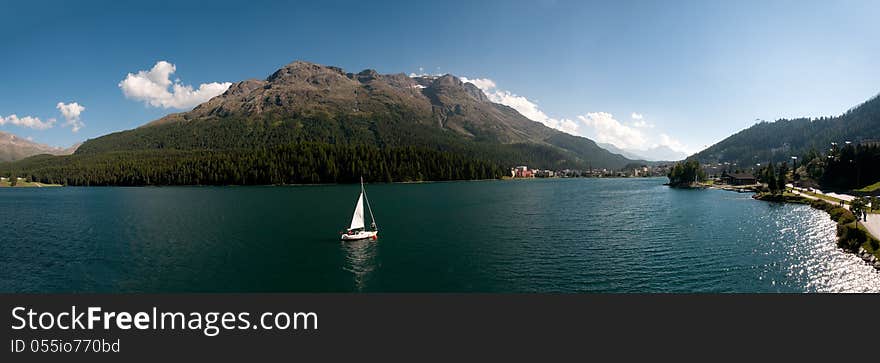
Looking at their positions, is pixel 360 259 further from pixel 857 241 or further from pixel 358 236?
pixel 857 241

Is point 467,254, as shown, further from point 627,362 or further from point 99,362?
point 99,362

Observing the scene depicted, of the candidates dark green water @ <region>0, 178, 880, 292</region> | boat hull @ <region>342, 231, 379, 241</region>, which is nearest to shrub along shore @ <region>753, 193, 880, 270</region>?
dark green water @ <region>0, 178, 880, 292</region>

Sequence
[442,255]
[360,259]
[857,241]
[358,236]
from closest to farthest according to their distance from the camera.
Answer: [360,259], [442,255], [857,241], [358,236]

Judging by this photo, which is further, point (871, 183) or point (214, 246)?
point (871, 183)

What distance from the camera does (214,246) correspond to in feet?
184

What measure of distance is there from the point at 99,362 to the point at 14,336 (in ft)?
23.0

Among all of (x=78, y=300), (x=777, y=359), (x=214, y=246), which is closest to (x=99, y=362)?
(x=78, y=300)

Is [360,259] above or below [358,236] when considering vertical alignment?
below

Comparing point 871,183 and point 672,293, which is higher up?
point 871,183

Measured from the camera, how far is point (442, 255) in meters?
49.8

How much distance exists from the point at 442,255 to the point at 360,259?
1000 centimetres

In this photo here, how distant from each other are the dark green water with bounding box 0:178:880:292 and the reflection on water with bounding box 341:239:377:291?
5.7 inches

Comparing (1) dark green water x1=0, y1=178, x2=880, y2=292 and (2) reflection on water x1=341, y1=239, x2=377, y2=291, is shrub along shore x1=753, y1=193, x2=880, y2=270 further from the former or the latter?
(2) reflection on water x1=341, y1=239, x2=377, y2=291

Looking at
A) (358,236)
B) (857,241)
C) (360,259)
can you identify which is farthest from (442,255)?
(857,241)
